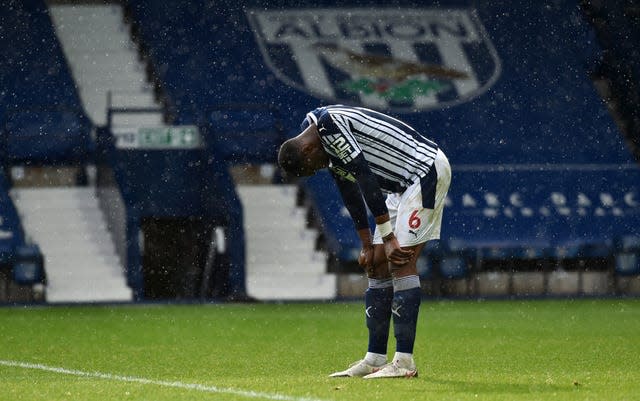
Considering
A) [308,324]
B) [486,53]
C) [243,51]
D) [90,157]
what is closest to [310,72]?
[243,51]

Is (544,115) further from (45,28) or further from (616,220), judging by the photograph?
(45,28)

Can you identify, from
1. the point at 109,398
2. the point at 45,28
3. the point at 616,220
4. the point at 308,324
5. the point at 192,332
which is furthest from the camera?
the point at 45,28

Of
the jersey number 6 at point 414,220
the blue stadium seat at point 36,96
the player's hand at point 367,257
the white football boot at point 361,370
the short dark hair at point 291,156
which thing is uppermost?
the blue stadium seat at point 36,96

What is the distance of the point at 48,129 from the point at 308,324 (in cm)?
788

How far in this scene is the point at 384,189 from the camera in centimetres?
803

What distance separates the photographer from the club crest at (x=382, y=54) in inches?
952

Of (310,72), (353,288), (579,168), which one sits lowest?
(353,288)

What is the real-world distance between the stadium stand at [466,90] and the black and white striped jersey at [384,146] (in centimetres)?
1271

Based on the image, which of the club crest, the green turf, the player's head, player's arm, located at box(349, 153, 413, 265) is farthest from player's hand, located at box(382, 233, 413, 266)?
the club crest

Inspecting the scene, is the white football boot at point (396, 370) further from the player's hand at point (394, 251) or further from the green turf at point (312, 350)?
the player's hand at point (394, 251)

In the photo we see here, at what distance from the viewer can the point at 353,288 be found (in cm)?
1992

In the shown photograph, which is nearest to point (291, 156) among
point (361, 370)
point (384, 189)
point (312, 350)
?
point (384, 189)

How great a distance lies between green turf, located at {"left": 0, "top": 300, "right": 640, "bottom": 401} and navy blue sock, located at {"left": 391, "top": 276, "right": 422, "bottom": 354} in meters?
0.25

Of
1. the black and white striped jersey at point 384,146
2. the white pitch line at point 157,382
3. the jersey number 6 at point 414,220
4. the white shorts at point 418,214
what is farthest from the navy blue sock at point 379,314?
the white pitch line at point 157,382
